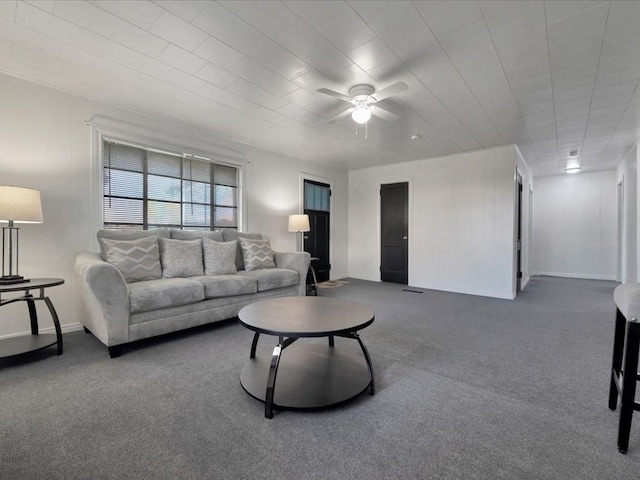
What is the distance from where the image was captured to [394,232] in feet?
20.2

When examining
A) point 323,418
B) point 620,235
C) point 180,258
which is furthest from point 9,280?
point 620,235

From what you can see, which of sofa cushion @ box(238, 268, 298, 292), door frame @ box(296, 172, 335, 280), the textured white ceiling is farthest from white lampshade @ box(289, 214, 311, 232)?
the textured white ceiling

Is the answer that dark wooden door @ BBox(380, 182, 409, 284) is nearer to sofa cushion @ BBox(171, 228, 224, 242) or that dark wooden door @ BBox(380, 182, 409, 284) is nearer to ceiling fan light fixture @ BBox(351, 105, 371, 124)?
ceiling fan light fixture @ BBox(351, 105, 371, 124)

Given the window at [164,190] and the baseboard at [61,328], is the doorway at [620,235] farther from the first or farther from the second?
the baseboard at [61,328]

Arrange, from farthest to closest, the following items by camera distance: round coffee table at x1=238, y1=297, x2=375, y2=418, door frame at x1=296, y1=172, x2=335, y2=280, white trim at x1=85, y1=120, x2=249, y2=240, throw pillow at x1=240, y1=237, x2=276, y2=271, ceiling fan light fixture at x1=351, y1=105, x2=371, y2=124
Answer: door frame at x1=296, y1=172, x2=335, y2=280 → throw pillow at x1=240, y1=237, x2=276, y2=271 → white trim at x1=85, y1=120, x2=249, y2=240 → ceiling fan light fixture at x1=351, y1=105, x2=371, y2=124 → round coffee table at x1=238, y1=297, x2=375, y2=418

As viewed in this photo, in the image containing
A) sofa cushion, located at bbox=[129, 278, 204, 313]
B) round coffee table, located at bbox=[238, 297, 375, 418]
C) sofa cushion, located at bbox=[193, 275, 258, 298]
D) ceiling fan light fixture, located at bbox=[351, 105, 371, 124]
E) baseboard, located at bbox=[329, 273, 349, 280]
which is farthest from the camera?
baseboard, located at bbox=[329, 273, 349, 280]

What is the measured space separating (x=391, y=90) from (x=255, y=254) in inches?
102

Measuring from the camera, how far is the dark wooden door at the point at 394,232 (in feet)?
19.7

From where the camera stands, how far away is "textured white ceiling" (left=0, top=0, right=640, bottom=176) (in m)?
1.91

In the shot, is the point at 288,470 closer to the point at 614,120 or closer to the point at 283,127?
the point at 283,127

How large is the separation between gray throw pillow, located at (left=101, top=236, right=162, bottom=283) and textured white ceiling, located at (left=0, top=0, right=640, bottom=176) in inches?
59.8

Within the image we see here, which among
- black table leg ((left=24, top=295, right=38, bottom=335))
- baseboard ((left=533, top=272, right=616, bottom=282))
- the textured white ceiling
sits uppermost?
the textured white ceiling

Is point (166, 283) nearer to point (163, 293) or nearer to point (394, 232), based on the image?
point (163, 293)

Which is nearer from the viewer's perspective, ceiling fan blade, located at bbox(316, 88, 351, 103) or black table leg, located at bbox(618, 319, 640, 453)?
black table leg, located at bbox(618, 319, 640, 453)
